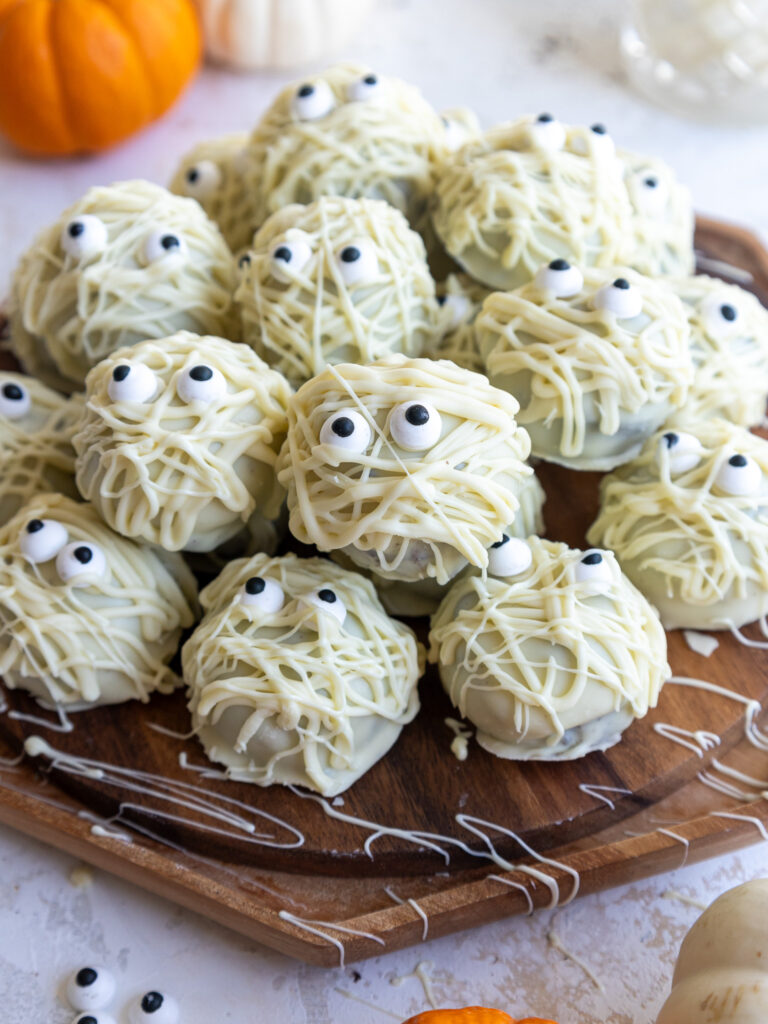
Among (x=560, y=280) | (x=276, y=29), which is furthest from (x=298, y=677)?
(x=276, y=29)

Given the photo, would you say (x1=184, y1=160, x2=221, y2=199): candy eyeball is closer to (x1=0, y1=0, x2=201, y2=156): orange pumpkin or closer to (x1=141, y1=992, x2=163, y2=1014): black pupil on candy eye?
(x1=0, y1=0, x2=201, y2=156): orange pumpkin

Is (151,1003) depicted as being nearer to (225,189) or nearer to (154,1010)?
(154,1010)

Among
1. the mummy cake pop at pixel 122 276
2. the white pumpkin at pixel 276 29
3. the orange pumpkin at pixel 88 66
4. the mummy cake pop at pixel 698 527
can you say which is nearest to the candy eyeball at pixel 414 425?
the mummy cake pop at pixel 698 527

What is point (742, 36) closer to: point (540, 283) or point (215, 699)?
point (540, 283)

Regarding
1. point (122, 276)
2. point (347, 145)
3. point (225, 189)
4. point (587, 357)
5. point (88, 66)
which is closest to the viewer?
point (587, 357)

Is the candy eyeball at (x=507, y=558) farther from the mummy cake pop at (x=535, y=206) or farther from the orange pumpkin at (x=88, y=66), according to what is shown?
the orange pumpkin at (x=88, y=66)

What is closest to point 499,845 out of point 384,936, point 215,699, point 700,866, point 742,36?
point 384,936
